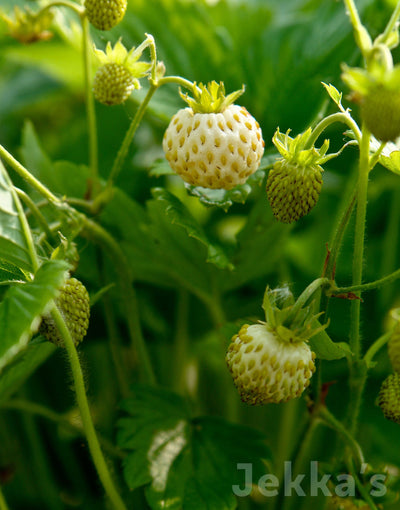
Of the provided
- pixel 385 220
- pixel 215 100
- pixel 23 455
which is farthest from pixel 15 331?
pixel 385 220

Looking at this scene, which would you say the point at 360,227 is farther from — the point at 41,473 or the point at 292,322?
the point at 41,473

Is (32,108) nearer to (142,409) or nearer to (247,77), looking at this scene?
(247,77)

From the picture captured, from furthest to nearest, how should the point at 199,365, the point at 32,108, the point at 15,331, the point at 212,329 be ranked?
the point at 32,108 < the point at 199,365 < the point at 212,329 < the point at 15,331

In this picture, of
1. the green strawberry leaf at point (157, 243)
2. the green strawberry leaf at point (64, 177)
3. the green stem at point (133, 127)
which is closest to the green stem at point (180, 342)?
the green strawberry leaf at point (157, 243)

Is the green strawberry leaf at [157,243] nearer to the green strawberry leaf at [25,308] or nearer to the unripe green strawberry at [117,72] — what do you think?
the unripe green strawberry at [117,72]

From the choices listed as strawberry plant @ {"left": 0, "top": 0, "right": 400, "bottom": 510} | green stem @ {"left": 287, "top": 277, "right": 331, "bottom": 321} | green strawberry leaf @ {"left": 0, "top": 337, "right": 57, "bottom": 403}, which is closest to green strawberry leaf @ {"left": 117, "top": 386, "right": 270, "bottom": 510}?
strawberry plant @ {"left": 0, "top": 0, "right": 400, "bottom": 510}

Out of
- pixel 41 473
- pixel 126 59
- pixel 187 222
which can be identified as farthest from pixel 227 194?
pixel 41 473
